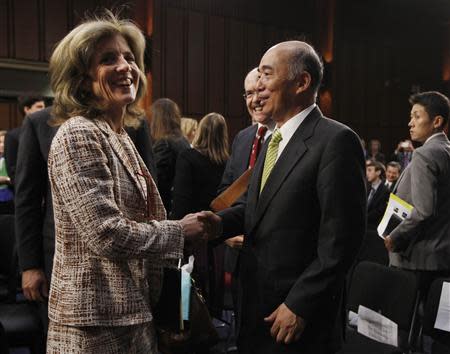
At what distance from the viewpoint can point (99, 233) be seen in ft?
4.41

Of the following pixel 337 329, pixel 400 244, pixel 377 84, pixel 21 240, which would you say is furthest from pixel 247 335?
pixel 377 84

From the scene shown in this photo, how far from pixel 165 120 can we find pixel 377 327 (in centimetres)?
220

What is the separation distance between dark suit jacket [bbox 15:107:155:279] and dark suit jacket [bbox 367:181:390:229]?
367cm

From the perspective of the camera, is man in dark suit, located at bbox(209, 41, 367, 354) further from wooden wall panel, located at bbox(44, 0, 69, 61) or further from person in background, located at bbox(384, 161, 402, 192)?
wooden wall panel, located at bbox(44, 0, 69, 61)

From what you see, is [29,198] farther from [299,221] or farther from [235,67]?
[235,67]

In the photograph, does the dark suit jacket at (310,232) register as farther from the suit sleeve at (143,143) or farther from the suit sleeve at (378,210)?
the suit sleeve at (378,210)

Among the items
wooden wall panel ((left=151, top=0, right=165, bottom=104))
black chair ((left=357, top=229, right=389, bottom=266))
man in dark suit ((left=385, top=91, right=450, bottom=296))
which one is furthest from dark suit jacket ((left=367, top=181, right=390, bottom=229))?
wooden wall panel ((left=151, top=0, right=165, bottom=104))

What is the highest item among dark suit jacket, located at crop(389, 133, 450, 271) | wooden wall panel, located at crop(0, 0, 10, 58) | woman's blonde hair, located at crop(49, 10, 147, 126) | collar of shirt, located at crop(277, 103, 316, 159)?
wooden wall panel, located at crop(0, 0, 10, 58)

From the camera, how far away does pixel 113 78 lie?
1537mm

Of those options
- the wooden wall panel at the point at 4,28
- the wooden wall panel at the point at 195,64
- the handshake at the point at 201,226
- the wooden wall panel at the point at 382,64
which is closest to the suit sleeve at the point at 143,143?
the handshake at the point at 201,226

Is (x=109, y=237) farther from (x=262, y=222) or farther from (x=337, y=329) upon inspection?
(x=337, y=329)

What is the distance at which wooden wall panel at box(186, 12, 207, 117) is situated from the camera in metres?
9.95

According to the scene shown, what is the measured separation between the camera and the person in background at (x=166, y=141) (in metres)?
3.88

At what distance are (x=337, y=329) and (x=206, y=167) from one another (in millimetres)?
1920
